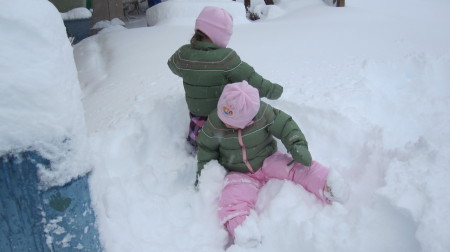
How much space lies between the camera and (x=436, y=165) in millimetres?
1861

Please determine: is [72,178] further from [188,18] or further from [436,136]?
[188,18]

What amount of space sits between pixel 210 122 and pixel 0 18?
1.28 metres

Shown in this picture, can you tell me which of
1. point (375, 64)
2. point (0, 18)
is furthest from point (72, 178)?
point (375, 64)

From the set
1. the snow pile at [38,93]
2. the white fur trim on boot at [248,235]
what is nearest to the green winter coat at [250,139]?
the white fur trim on boot at [248,235]

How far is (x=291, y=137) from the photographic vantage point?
2.21 metres

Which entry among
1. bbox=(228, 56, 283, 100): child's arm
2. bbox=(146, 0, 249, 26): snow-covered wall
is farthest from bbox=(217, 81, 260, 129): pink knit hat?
bbox=(146, 0, 249, 26): snow-covered wall

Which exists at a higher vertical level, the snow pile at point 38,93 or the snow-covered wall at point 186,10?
the snow pile at point 38,93

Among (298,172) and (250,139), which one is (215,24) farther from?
(298,172)

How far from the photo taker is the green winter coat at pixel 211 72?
240 cm

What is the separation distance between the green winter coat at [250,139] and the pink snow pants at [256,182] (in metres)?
0.06

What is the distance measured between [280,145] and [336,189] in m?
0.60

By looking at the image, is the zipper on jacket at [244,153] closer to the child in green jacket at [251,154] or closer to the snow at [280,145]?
the child in green jacket at [251,154]

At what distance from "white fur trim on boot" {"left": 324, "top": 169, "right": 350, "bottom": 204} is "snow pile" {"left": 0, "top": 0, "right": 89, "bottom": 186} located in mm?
1261

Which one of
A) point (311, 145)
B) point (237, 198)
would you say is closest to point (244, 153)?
point (237, 198)
